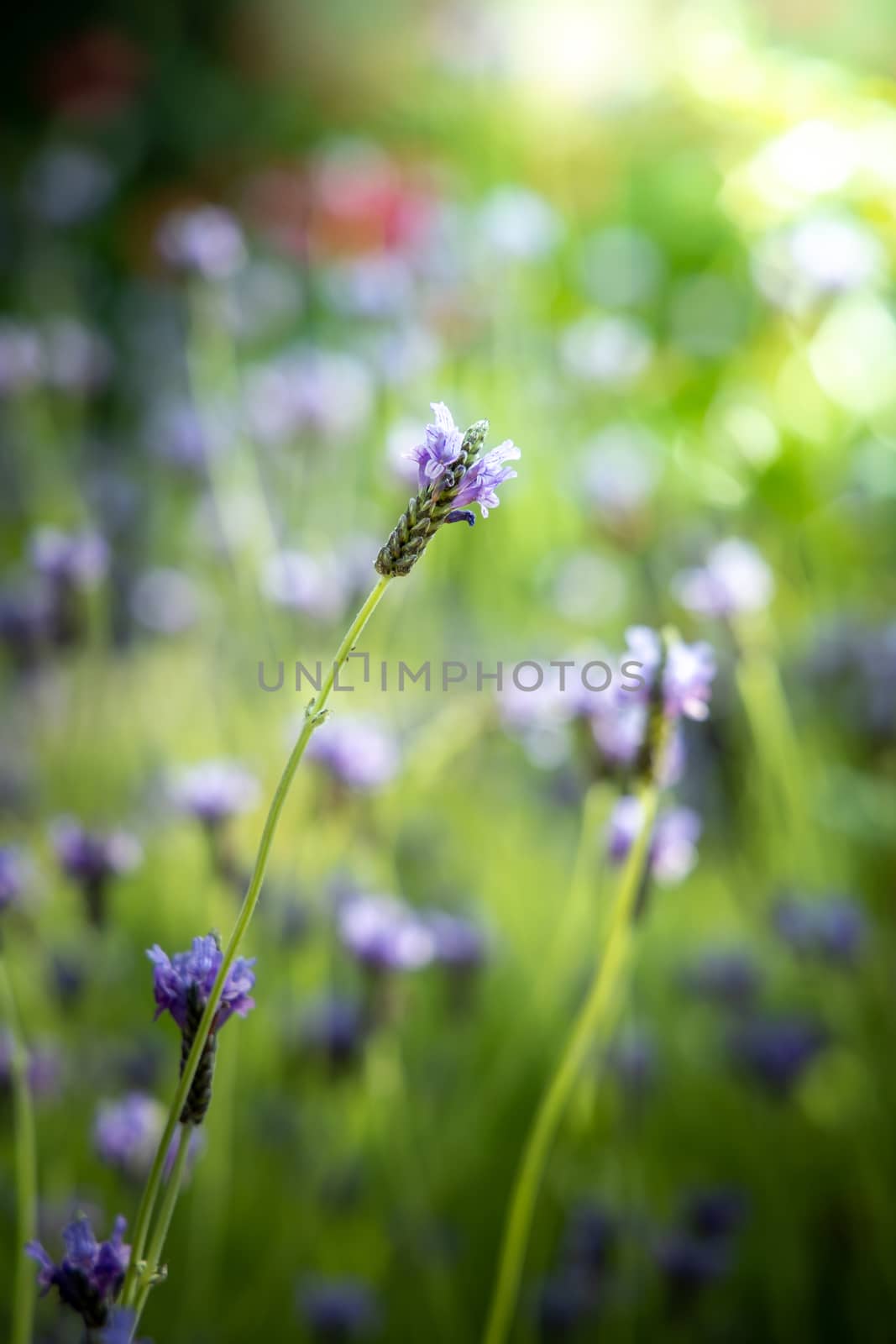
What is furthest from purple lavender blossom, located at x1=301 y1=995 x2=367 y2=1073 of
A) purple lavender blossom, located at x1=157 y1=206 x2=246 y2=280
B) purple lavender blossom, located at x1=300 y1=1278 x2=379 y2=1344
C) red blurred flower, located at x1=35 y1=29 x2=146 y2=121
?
red blurred flower, located at x1=35 y1=29 x2=146 y2=121

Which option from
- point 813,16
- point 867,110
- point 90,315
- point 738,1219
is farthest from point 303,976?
point 813,16

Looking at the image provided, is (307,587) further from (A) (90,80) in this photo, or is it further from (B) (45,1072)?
(A) (90,80)

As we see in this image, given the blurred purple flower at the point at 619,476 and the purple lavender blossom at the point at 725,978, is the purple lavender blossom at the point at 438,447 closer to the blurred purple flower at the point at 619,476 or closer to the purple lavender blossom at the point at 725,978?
the purple lavender blossom at the point at 725,978

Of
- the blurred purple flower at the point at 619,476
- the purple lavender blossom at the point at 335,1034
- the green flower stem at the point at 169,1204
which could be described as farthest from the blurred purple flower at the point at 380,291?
the green flower stem at the point at 169,1204

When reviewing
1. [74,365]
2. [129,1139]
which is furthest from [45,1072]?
[74,365]

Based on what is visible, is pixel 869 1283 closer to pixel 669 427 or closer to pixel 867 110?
pixel 669 427
